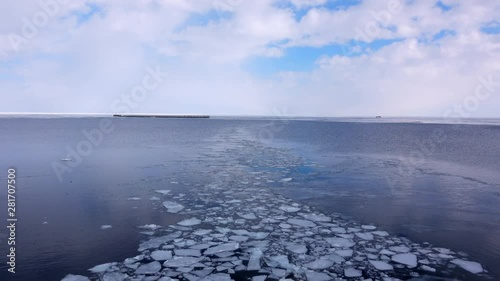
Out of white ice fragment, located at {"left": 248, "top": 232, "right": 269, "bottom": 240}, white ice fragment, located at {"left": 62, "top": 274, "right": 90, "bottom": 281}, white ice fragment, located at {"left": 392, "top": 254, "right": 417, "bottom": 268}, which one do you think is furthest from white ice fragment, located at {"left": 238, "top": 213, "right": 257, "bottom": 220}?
white ice fragment, located at {"left": 62, "top": 274, "right": 90, "bottom": 281}

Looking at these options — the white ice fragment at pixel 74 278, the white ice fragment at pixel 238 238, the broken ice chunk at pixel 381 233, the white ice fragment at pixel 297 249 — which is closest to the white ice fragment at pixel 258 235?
the white ice fragment at pixel 238 238

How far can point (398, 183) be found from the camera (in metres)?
11.2

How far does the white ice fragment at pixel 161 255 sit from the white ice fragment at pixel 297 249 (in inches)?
77.1

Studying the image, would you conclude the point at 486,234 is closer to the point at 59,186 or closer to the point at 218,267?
the point at 218,267

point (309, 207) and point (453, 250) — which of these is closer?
point (453, 250)

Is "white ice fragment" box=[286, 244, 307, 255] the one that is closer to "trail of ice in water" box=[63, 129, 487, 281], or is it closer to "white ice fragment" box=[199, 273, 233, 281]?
"trail of ice in water" box=[63, 129, 487, 281]

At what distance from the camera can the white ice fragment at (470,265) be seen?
4866mm

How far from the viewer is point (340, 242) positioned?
5898mm

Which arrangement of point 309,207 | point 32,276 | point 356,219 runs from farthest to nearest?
point 309,207
point 356,219
point 32,276

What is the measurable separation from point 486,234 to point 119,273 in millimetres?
6667

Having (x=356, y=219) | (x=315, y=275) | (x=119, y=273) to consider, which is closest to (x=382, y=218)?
(x=356, y=219)

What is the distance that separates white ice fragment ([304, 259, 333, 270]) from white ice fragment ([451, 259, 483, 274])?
1962 millimetres

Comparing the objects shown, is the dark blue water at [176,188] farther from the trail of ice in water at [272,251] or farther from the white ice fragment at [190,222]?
the trail of ice in water at [272,251]

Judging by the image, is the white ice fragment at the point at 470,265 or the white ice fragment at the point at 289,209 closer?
the white ice fragment at the point at 470,265
